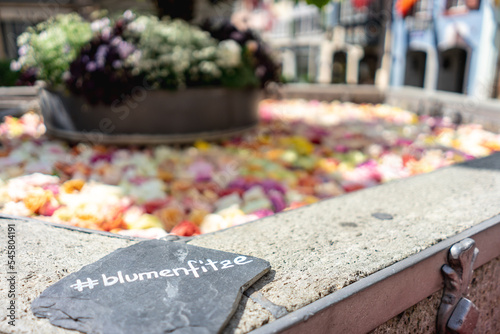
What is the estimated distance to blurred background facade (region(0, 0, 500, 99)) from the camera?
857 centimetres

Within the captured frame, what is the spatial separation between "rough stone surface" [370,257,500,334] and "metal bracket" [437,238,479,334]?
25 millimetres

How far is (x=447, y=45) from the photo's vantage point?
10.2 m

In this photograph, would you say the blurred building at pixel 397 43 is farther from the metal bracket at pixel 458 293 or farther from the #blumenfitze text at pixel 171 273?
the #blumenfitze text at pixel 171 273

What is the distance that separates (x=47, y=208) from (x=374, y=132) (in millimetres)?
2889

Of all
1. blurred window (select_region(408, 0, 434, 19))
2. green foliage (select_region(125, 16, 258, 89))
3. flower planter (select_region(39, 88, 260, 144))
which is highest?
blurred window (select_region(408, 0, 434, 19))

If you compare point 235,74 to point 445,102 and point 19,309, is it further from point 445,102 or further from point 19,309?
point 19,309

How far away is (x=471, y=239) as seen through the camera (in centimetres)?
119

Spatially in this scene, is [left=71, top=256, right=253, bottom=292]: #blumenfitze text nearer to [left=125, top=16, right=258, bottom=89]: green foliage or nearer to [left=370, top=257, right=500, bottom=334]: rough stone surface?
[left=370, top=257, right=500, bottom=334]: rough stone surface

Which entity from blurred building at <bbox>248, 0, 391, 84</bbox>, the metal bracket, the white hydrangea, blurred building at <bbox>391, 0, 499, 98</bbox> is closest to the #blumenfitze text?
the metal bracket

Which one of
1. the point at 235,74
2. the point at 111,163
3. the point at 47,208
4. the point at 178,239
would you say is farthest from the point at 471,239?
the point at 235,74

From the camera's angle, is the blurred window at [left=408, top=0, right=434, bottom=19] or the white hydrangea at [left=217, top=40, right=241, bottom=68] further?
the blurred window at [left=408, top=0, right=434, bottom=19]

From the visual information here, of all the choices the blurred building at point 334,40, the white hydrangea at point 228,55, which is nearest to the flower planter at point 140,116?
the white hydrangea at point 228,55

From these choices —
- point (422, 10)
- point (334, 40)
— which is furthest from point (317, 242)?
point (334, 40)

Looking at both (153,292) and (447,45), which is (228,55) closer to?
(153,292)
